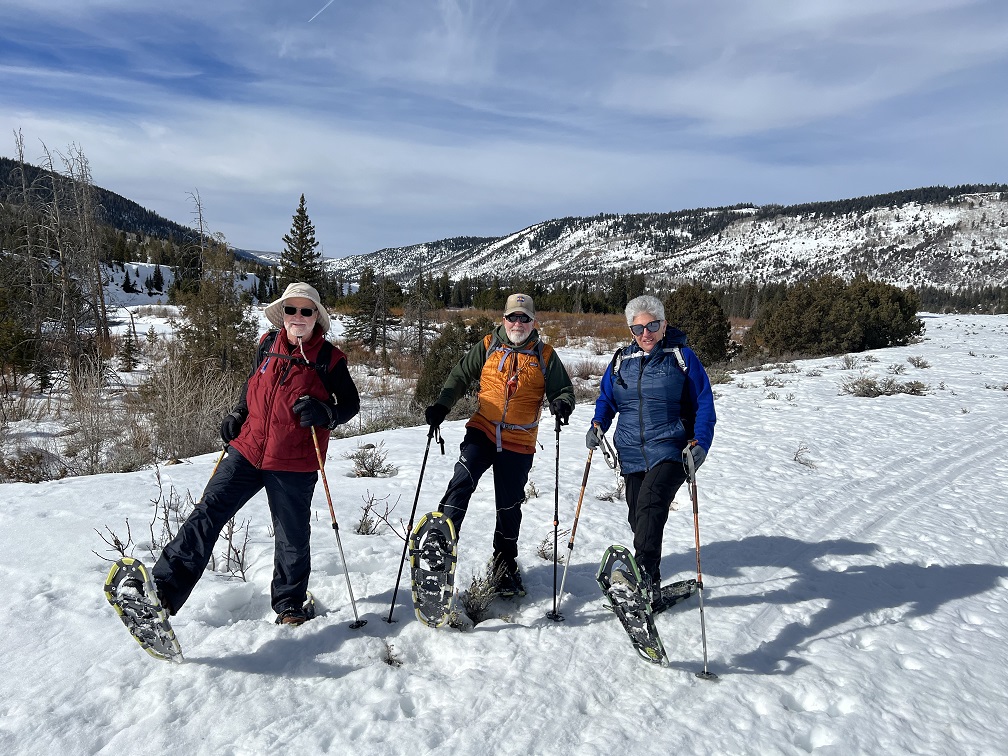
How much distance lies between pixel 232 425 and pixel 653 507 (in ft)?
8.30

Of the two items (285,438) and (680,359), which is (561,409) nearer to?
(680,359)

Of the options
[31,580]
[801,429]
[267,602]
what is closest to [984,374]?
[801,429]

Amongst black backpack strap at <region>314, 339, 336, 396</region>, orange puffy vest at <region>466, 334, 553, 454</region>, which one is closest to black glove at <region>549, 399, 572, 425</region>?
orange puffy vest at <region>466, 334, 553, 454</region>

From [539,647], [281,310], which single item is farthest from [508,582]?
[281,310]

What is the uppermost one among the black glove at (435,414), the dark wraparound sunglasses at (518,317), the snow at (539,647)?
the dark wraparound sunglasses at (518,317)

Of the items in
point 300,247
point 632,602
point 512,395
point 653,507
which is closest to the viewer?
point 632,602

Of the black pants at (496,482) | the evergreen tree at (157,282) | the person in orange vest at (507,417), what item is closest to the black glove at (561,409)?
the person in orange vest at (507,417)

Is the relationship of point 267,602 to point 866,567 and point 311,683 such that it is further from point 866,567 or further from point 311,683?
point 866,567

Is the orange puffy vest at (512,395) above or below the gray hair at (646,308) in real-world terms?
below

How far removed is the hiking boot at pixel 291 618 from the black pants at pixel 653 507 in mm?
2048

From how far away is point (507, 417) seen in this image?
360 cm

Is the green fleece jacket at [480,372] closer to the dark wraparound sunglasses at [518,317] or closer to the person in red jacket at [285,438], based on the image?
the dark wraparound sunglasses at [518,317]

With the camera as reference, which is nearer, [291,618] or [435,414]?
[291,618]

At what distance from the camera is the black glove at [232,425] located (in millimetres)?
3057
